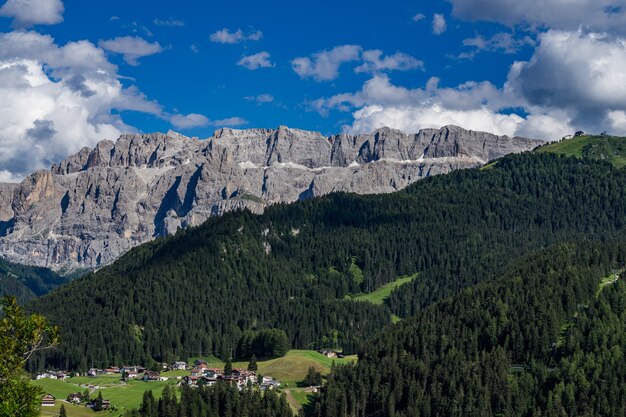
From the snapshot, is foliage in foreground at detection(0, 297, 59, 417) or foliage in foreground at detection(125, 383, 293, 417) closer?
foliage in foreground at detection(0, 297, 59, 417)

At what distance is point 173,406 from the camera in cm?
18662

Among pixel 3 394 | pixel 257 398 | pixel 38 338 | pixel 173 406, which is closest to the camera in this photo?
pixel 3 394

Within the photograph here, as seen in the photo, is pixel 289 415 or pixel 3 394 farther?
pixel 289 415

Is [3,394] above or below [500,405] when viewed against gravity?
above

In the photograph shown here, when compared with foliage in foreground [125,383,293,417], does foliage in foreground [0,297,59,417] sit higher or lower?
higher

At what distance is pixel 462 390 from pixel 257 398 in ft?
153

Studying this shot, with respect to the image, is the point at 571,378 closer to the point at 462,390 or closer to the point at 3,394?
the point at 462,390

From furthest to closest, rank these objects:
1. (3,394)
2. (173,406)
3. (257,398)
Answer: (257,398), (173,406), (3,394)

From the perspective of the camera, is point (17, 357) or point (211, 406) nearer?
point (17, 357)

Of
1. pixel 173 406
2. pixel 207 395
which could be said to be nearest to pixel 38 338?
pixel 173 406

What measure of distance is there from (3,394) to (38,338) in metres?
5.06

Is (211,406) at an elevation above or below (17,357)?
below

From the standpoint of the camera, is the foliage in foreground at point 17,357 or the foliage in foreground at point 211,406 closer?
the foliage in foreground at point 17,357

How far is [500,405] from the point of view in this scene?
19162cm
